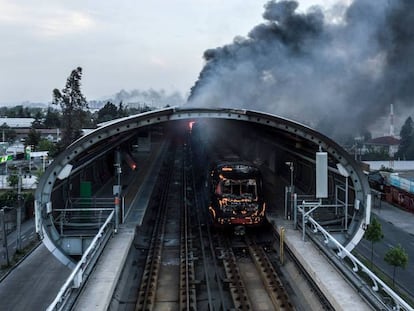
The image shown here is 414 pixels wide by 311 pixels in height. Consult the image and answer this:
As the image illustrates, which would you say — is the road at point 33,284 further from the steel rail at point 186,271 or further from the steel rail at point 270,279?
the steel rail at point 270,279

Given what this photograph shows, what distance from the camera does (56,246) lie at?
12.8 metres

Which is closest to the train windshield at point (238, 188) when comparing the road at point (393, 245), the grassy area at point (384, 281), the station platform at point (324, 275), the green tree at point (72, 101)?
the station platform at point (324, 275)

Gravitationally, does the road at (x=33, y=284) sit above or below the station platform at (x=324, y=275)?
below

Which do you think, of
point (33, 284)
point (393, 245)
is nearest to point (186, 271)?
point (33, 284)

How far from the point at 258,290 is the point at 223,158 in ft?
20.6

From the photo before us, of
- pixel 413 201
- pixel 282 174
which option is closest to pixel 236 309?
pixel 282 174

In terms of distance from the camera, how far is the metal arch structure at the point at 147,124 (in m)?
12.6

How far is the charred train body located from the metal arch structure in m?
2.23

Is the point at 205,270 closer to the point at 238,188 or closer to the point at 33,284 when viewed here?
the point at 238,188

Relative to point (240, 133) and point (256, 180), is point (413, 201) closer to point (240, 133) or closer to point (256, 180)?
point (240, 133)

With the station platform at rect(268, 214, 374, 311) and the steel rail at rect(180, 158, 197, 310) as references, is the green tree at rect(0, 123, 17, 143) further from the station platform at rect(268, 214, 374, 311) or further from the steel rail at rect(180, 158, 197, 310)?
the station platform at rect(268, 214, 374, 311)

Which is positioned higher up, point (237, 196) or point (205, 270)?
point (237, 196)

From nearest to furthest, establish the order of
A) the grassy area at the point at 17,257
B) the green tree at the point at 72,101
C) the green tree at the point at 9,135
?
1. the grassy area at the point at 17,257
2. the green tree at the point at 72,101
3. the green tree at the point at 9,135

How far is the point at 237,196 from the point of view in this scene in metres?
15.4
